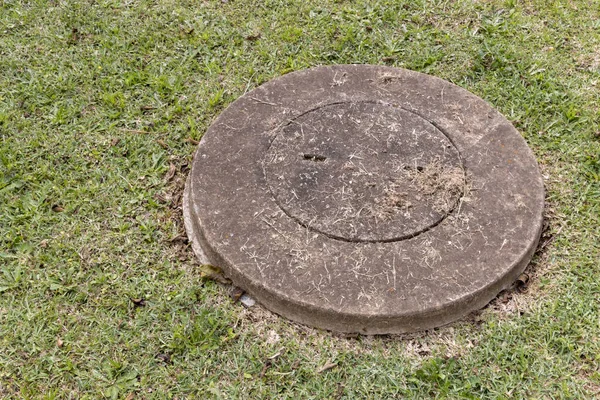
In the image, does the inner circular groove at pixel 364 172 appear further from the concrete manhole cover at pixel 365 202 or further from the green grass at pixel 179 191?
the green grass at pixel 179 191

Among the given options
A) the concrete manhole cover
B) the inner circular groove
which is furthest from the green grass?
the inner circular groove

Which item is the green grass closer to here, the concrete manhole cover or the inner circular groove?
the concrete manhole cover

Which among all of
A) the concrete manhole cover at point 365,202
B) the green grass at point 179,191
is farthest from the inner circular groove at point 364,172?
the green grass at point 179,191

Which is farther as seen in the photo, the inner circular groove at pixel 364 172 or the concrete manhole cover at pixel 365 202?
the inner circular groove at pixel 364 172

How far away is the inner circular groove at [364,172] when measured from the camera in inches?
124

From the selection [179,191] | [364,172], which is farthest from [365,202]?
[179,191]

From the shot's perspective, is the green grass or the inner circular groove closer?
the green grass

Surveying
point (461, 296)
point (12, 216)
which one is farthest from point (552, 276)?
point (12, 216)

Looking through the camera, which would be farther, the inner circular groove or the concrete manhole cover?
the inner circular groove

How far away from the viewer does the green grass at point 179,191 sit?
2848 millimetres

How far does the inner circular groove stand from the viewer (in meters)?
3.15

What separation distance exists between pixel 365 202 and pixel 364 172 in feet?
0.74

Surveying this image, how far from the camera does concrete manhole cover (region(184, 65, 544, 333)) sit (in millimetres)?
2926

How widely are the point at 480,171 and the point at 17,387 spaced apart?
2.62 metres
